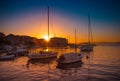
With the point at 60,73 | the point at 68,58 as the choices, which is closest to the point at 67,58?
the point at 68,58

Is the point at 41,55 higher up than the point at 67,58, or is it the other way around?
the point at 41,55

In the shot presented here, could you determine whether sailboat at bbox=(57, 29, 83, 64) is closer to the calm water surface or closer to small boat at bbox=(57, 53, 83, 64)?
small boat at bbox=(57, 53, 83, 64)

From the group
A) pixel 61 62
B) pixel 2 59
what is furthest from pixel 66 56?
pixel 2 59

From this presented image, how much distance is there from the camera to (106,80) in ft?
80.5

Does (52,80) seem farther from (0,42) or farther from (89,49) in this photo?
(0,42)

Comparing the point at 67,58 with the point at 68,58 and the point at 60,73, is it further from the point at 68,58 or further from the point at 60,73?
the point at 60,73

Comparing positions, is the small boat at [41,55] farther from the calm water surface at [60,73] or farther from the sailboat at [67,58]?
the sailboat at [67,58]

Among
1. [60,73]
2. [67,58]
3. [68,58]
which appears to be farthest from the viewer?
[68,58]

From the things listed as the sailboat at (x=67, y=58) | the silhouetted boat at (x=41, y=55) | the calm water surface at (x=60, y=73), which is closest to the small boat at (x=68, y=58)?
the sailboat at (x=67, y=58)

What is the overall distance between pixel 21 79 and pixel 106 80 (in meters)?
13.7

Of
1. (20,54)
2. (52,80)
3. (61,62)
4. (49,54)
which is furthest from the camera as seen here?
(20,54)

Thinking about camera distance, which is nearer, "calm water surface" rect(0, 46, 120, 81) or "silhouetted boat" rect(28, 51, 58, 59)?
"calm water surface" rect(0, 46, 120, 81)

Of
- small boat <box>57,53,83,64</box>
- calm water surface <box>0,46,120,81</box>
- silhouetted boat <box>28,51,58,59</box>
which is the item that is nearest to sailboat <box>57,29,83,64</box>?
small boat <box>57,53,83,64</box>

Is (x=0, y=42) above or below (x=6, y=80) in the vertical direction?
above
